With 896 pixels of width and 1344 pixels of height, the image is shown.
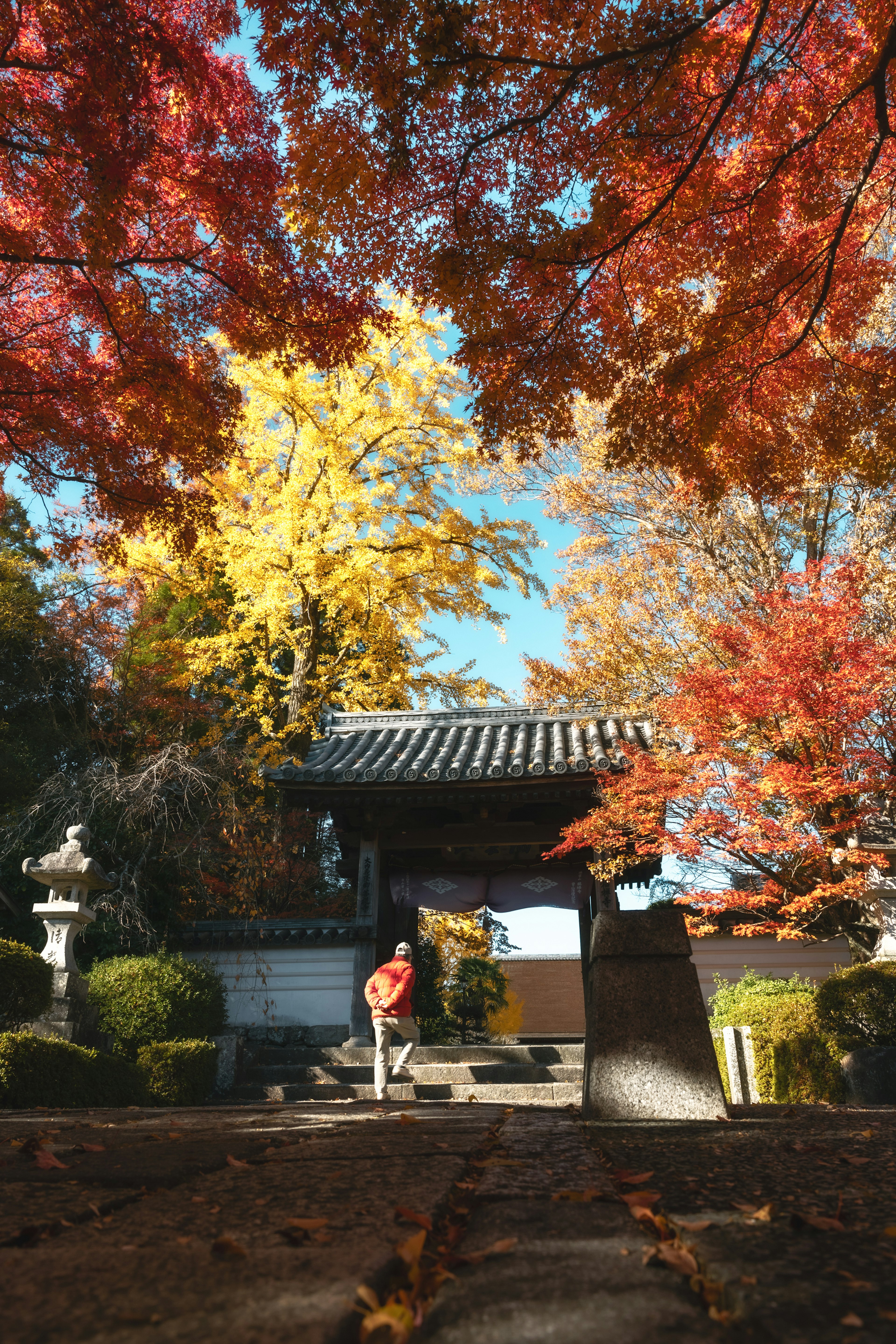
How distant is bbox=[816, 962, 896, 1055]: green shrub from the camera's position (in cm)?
712

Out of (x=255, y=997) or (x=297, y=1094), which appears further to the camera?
(x=255, y=997)

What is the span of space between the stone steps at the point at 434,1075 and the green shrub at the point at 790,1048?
1825mm

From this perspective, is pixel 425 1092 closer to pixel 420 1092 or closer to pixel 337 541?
pixel 420 1092

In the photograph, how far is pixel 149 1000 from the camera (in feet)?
27.6

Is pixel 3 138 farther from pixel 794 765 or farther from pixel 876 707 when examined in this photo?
pixel 876 707

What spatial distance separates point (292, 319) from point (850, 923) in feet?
30.9

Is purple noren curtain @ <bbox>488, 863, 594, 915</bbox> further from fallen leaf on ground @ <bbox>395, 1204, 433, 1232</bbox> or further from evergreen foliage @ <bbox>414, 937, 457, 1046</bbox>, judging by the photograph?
fallen leaf on ground @ <bbox>395, 1204, 433, 1232</bbox>

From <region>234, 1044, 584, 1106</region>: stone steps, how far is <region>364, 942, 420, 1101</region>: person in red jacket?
36 cm

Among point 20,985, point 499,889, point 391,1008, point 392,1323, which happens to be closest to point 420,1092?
point 391,1008

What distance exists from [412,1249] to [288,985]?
9.89 m

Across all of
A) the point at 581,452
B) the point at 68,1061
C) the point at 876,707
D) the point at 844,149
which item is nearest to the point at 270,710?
the point at 581,452

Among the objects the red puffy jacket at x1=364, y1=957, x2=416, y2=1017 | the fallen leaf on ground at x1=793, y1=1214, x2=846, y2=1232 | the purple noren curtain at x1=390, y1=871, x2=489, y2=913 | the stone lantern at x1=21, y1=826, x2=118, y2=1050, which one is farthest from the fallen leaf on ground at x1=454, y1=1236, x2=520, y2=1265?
the purple noren curtain at x1=390, y1=871, x2=489, y2=913

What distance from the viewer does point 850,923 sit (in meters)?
9.96

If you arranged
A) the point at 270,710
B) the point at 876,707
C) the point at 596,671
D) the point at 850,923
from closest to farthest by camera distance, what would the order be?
the point at 876,707 → the point at 850,923 → the point at 596,671 → the point at 270,710
